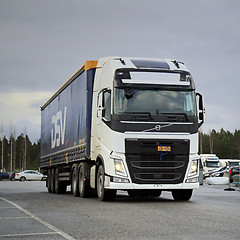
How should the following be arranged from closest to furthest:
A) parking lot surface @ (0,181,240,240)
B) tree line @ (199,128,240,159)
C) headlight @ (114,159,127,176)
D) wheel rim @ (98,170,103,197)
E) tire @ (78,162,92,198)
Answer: parking lot surface @ (0,181,240,240)
headlight @ (114,159,127,176)
wheel rim @ (98,170,103,197)
tire @ (78,162,92,198)
tree line @ (199,128,240,159)

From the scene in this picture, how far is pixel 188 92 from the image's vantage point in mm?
15367

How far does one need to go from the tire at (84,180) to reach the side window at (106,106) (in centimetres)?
276

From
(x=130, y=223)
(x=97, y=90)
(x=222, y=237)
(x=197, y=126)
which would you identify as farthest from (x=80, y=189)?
(x=222, y=237)

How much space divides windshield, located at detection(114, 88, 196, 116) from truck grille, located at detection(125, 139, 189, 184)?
857 millimetres

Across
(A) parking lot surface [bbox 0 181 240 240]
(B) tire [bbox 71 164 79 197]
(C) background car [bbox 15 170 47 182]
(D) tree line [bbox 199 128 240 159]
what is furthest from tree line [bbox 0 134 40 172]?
(A) parking lot surface [bbox 0 181 240 240]

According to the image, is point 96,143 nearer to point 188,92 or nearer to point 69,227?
point 188,92

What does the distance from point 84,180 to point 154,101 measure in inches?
161

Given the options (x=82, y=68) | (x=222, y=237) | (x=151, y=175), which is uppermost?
(x=82, y=68)

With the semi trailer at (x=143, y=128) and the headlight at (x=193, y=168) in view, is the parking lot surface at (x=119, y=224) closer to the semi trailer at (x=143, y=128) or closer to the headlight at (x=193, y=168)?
the semi trailer at (x=143, y=128)

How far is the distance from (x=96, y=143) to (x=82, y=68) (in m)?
3.13

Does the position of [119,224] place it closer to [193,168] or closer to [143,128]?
[143,128]

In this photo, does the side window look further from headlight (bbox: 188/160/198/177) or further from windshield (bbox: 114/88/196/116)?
headlight (bbox: 188/160/198/177)

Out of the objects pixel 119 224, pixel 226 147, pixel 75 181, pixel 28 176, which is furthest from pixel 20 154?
pixel 119 224

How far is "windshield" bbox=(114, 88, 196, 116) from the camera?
14.8 m
